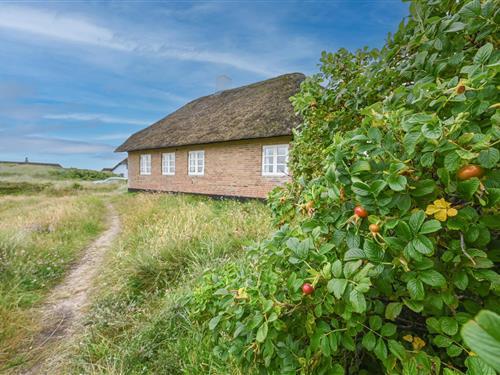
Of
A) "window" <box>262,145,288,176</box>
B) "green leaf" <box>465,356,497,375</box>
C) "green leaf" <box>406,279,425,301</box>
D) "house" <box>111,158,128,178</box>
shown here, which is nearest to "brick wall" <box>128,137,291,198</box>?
"window" <box>262,145,288,176</box>

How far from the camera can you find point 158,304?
3.66m

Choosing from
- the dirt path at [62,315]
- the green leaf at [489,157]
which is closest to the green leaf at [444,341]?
the green leaf at [489,157]

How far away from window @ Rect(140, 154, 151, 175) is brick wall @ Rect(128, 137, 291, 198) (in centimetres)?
166

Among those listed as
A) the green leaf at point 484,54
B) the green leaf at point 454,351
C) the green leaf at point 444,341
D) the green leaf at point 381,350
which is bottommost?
the green leaf at point 381,350

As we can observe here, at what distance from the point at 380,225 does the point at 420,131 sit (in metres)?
0.39

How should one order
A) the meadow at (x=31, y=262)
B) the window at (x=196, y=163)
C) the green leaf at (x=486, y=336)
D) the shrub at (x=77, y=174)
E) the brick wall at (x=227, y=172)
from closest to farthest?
the green leaf at (x=486, y=336) → the meadow at (x=31, y=262) → the brick wall at (x=227, y=172) → the window at (x=196, y=163) → the shrub at (x=77, y=174)

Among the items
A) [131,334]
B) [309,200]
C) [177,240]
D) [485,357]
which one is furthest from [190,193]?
[485,357]

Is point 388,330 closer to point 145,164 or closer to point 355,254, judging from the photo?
point 355,254

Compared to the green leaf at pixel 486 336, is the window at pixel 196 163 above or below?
above

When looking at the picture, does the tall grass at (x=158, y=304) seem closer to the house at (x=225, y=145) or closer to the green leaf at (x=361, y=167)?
the green leaf at (x=361, y=167)

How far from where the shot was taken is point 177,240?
495cm

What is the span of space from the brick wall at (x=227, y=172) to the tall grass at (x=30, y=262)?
6.75m

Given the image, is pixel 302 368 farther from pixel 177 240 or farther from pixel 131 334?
pixel 177 240

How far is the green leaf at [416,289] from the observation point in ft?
3.32
